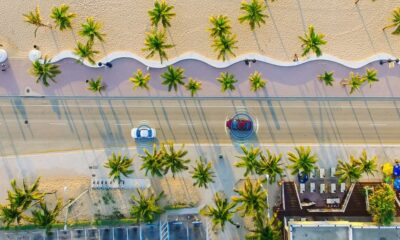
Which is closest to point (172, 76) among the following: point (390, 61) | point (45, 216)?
point (45, 216)

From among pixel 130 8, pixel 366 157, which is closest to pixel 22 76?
pixel 130 8

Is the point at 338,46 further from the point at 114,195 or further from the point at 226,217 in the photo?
the point at 114,195

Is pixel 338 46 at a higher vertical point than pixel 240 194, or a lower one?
higher

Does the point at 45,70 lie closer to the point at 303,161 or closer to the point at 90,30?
the point at 90,30

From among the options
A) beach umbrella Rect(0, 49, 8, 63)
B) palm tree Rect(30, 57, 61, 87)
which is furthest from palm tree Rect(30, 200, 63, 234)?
beach umbrella Rect(0, 49, 8, 63)

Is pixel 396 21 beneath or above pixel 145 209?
above

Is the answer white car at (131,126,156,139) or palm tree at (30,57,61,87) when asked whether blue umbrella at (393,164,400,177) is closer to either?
white car at (131,126,156,139)

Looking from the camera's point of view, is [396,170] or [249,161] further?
[396,170]
